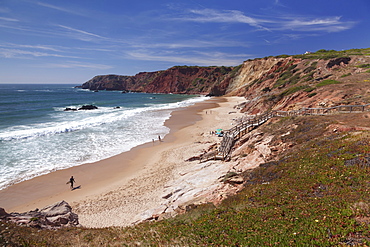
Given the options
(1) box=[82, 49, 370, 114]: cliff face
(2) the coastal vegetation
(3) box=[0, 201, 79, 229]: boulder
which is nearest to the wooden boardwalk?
(1) box=[82, 49, 370, 114]: cliff face

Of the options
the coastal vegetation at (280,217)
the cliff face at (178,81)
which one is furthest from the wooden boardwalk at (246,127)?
the cliff face at (178,81)

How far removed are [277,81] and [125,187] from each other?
51.0m

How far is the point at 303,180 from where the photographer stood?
9.30 m

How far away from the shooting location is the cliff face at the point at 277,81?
26.9 metres

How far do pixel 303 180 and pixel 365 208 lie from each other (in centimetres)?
298

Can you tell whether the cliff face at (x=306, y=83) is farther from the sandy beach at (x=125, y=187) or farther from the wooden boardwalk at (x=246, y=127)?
the sandy beach at (x=125, y=187)

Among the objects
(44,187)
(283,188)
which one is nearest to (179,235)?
(283,188)

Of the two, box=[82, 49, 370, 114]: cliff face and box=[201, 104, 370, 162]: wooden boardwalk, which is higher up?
box=[82, 49, 370, 114]: cliff face

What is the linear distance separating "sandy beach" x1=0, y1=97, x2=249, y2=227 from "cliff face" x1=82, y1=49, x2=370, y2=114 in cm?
1806

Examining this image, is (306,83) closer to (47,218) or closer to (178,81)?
(47,218)

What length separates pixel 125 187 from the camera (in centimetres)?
1572

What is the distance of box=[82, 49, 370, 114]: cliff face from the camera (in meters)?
26.9

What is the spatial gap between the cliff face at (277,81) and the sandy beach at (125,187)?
59.2ft

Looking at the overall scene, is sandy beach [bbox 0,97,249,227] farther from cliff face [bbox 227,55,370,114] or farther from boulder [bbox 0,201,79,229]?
cliff face [bbox 227,55,370,114]
